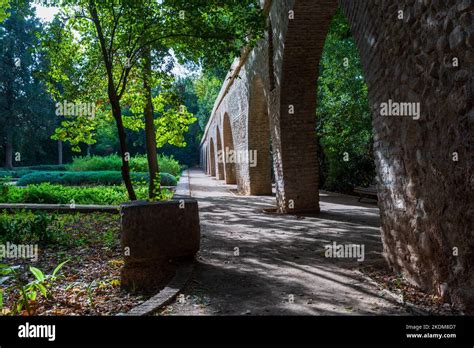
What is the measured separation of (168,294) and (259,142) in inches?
366

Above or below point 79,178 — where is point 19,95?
above

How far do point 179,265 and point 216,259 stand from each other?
0.54 m

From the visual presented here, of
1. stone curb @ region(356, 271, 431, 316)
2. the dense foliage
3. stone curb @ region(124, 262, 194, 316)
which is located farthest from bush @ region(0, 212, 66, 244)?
the dense foliage

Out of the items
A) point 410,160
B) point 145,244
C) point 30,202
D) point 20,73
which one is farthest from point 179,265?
point 20,73

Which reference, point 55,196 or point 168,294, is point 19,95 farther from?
point 168,294

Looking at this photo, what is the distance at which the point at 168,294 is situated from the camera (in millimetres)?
3238

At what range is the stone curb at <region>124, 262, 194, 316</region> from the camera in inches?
112

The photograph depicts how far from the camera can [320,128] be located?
14.8 meters

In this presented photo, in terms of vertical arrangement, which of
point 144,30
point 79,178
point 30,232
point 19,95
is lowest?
point 30,232

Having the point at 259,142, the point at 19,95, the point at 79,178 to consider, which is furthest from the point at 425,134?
the point at 19,95

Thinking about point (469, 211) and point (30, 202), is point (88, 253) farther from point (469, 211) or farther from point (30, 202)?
point (30, 202)

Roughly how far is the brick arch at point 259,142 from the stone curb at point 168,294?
8243mm

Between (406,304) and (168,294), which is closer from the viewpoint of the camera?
(406,304)

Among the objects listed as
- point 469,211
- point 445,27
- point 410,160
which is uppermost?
point 445,27
